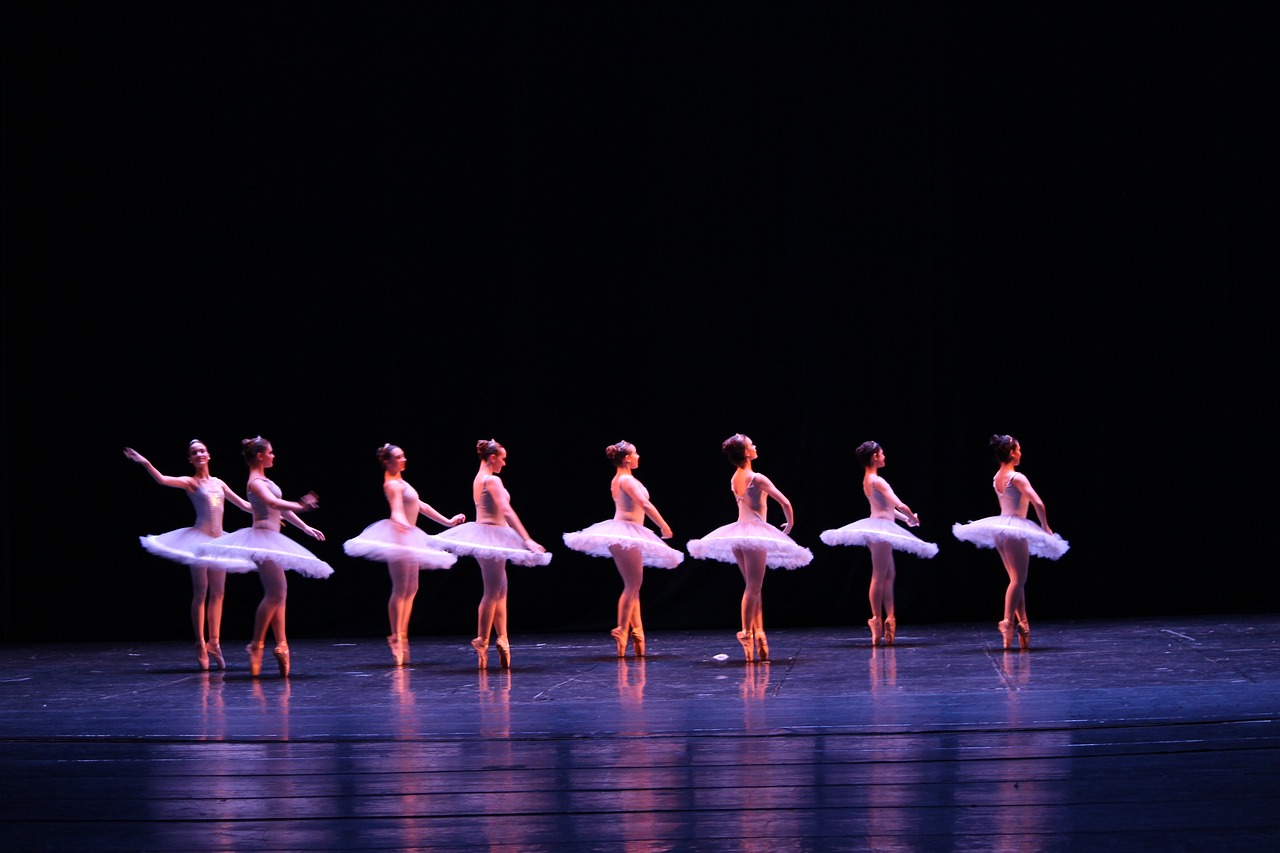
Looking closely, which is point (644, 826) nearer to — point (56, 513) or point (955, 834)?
point (955, 834)

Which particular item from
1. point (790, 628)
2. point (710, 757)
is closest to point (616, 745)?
point (710, 757)

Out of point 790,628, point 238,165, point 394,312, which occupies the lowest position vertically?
point 790,628

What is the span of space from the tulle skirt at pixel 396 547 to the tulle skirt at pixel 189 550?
65 centimetres

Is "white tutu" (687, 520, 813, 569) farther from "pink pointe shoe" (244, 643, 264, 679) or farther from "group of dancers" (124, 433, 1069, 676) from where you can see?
"pink pointe shoe" (244, 643, 264, 679)

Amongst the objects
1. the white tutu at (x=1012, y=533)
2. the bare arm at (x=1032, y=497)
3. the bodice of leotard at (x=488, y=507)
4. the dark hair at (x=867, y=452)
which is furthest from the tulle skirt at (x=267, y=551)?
the bare arm at (x=1032, y=497)

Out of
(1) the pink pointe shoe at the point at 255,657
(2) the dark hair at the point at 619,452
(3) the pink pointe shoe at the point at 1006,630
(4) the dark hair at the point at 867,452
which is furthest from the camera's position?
(4) the dark hair at the point at 867,452

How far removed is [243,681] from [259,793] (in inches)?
145

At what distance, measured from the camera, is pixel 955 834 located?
3.88 meters

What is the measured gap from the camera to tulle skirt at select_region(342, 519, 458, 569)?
8.74 metres

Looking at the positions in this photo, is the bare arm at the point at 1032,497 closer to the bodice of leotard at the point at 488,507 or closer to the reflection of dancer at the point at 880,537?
the reflection of dancer at the point at 880,537

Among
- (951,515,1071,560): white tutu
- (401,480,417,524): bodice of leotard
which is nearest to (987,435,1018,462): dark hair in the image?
(951,515,1071,560): white tutu

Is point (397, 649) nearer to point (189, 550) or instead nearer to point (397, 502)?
point (397, 502)

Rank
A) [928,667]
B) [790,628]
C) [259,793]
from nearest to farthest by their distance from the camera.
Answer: [259,793]
[928,667]
[790,628]

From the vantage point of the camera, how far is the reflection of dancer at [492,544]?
848 cm
